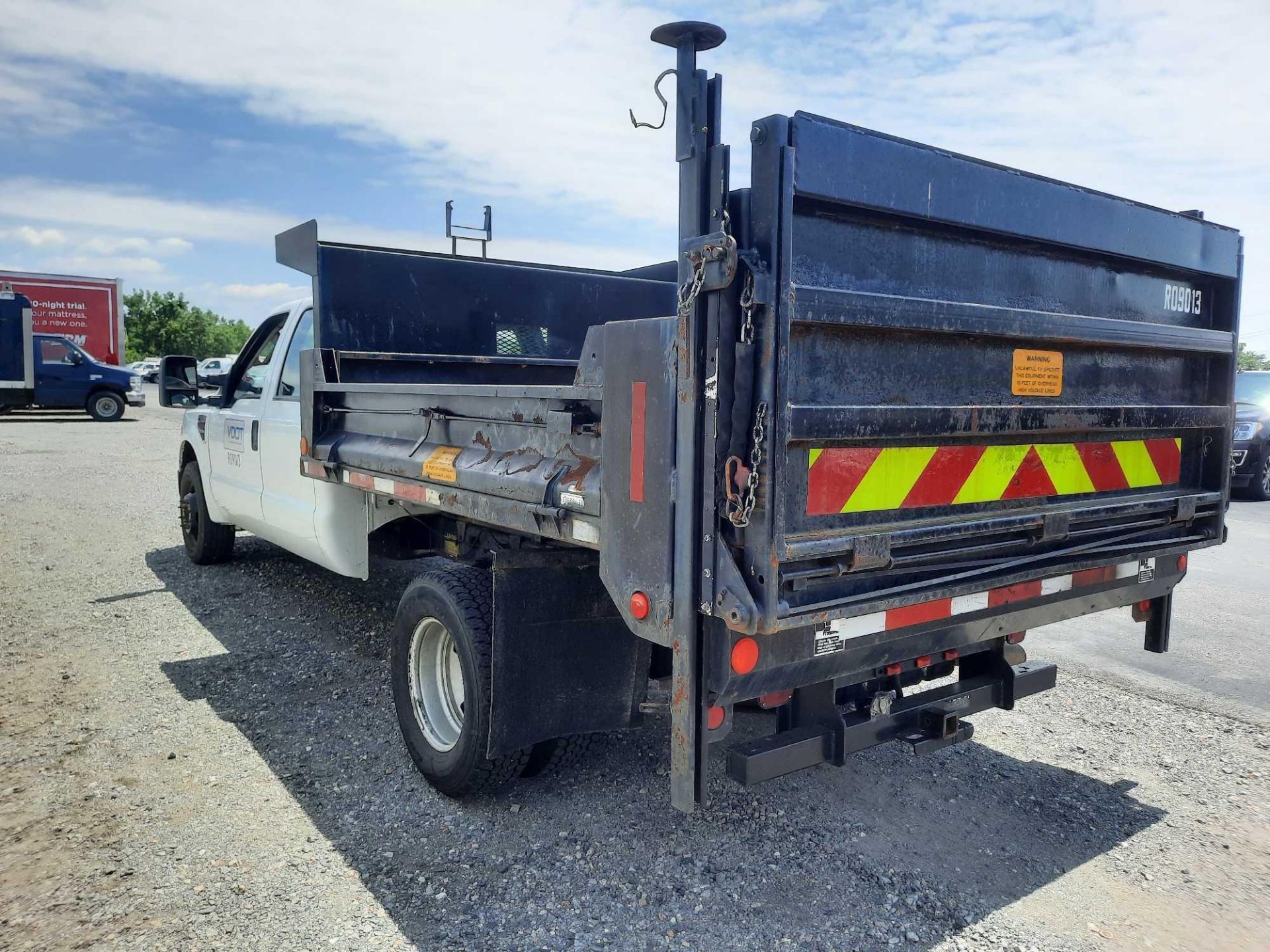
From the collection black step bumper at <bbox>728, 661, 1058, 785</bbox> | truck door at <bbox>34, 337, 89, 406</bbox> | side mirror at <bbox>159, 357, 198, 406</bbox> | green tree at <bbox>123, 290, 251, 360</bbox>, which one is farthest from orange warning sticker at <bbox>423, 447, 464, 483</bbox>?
green tree at <bbox>123, 290, 251, 360</bbox>

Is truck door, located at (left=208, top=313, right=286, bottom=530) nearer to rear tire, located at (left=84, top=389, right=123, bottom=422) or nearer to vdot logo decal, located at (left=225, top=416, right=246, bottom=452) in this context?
vdot logo decal, located at (left=225, top=416, right=246, bottom=452)

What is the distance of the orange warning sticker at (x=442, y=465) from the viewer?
3527mm

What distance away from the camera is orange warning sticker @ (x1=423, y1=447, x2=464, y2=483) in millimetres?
3527

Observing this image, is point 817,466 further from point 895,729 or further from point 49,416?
point 49,416

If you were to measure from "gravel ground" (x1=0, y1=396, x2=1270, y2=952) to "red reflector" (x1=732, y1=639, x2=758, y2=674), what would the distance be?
83 cm

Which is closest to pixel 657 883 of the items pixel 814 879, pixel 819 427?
pixel 814 879

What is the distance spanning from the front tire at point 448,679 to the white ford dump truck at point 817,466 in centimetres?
1

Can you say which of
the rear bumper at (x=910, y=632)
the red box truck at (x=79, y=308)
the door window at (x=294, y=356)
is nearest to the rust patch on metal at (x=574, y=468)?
the rear bumper at (x=910, y=632)

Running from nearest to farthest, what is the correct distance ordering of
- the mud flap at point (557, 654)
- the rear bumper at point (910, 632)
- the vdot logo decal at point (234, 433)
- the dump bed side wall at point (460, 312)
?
the rear bumper at point (910, 632), the mud flap at point (557, 654), the dump bed side wall at point (460, 312), the vdot logo decal at point (234, 433)

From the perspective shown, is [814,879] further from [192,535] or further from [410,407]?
[192,535]

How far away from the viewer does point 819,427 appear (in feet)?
8.36

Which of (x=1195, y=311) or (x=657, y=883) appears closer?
(x=657, y=883)

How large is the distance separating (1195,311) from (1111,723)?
193 cm

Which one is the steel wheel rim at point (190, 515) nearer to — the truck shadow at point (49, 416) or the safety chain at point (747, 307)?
the safety chain at point (747, 307)
